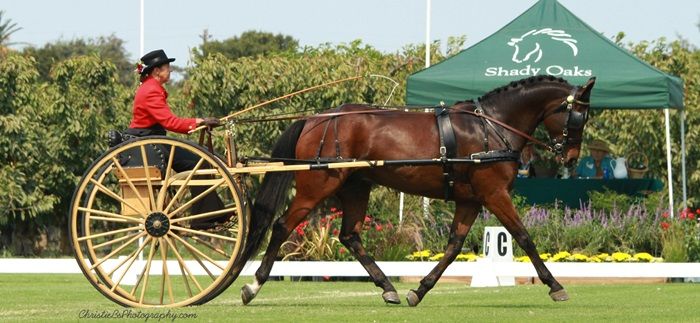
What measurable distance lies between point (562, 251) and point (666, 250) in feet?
4.42

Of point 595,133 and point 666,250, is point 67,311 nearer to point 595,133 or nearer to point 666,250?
point 666,250

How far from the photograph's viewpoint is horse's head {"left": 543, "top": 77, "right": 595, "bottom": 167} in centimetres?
1282

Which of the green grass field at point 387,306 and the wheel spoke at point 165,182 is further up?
the wheel spoke at point 165,182

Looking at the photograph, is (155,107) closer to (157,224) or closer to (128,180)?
(128,180)

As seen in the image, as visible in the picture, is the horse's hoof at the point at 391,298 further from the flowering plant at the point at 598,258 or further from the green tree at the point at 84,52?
the green tree at the point at 84,52

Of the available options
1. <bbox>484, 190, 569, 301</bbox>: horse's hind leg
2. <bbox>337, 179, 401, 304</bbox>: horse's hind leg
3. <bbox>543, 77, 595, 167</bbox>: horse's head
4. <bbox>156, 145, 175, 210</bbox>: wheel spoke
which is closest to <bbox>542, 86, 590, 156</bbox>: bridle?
<bbox>543, 77, 595, 167</bbox>: horse's head

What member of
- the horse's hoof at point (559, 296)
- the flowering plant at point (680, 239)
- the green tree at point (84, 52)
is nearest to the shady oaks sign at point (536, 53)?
the flowering plant at point (680, 239)

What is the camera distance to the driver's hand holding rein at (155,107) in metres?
12.0

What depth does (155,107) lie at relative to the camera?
12.1 m

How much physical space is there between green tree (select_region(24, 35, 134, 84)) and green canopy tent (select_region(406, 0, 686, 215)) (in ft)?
158

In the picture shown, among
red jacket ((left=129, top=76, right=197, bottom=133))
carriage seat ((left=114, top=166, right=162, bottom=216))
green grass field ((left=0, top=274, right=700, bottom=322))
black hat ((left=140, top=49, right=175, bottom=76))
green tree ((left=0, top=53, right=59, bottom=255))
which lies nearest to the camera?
green grass field ((left=0, top=274, right=700, bottom=322))

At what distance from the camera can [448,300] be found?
1407 cm

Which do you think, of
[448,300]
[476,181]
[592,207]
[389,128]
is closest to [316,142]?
[389,128]

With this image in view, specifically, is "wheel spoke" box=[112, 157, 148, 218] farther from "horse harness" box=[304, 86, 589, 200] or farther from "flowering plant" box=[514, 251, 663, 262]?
"flowering plant" box=[514, 251, 663, 262]
